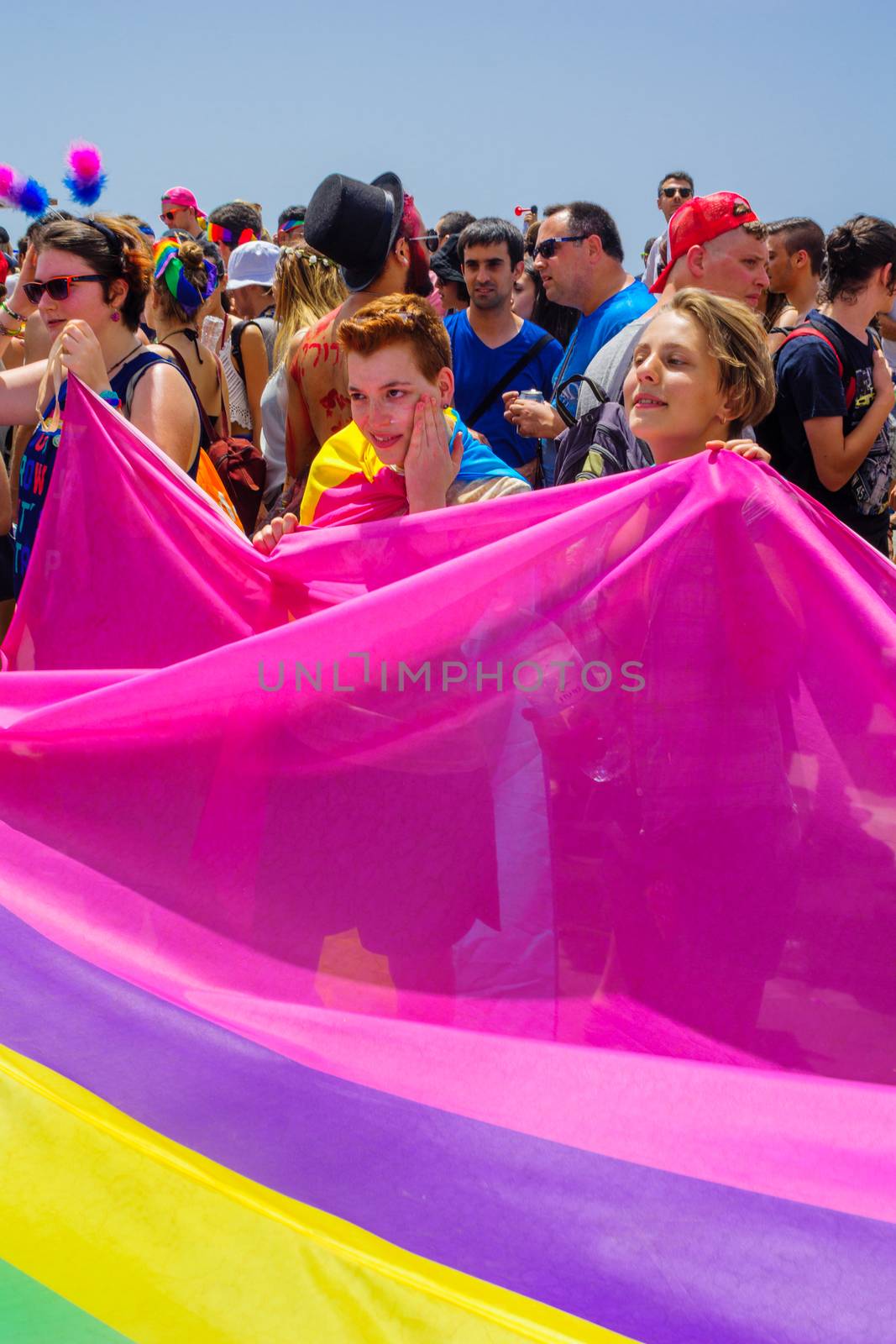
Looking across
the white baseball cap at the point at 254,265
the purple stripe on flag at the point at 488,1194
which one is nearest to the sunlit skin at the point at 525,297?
the white baseball cap at the point at 254,265

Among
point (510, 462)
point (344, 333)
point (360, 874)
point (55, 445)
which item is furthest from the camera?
point (510, 462)

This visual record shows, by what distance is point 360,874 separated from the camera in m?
2.13

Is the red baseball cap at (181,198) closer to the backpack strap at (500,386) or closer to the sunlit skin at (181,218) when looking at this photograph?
the sunlit skin at (181,218)

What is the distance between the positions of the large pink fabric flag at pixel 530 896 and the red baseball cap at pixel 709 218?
1892mm

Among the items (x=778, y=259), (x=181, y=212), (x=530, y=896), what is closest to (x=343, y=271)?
(x=778, y=259)

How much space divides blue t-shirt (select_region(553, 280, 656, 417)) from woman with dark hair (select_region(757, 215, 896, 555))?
32.8 inches

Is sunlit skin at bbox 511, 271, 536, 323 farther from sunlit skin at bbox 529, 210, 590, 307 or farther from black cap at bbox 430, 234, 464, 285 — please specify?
sunlit skin at bbox 529, 210, 590, 307

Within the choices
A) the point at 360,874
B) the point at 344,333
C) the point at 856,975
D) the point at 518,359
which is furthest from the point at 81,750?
the point at 518,359

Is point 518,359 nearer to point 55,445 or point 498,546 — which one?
point 55,445

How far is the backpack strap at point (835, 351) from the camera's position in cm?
351

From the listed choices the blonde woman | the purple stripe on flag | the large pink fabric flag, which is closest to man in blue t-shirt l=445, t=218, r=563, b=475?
the blonde woman

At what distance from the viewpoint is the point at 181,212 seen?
8977mm

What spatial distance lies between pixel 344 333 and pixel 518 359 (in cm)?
230

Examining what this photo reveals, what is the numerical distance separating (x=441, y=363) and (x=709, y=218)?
1497 mm
